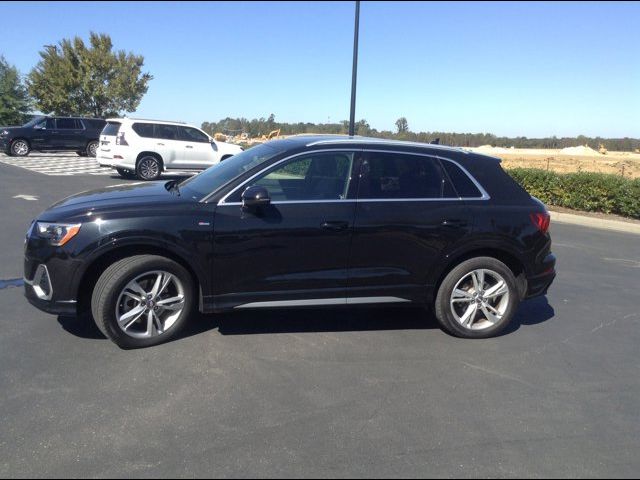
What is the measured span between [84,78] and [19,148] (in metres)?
15.3

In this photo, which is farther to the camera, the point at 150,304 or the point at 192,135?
the point at 192,135

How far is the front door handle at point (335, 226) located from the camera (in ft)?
15.0

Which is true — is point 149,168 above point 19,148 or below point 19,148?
below

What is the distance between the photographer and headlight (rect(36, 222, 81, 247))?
13.7 feet

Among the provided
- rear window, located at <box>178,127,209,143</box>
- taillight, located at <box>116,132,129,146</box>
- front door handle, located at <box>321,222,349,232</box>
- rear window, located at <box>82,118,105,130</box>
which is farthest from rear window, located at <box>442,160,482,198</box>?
rear window, located at <box>82,118,105,130</box>

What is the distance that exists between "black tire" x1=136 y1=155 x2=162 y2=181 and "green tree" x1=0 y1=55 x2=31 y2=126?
27627 millimetres

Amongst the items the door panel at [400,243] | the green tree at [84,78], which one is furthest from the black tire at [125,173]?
the green tree at [84,78]

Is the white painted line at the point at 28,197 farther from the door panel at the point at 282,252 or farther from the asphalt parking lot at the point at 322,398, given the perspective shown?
the door panel at the point at 282,252

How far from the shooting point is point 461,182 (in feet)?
16.3

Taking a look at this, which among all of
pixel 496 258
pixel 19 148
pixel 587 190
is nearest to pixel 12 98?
pixel 19 148

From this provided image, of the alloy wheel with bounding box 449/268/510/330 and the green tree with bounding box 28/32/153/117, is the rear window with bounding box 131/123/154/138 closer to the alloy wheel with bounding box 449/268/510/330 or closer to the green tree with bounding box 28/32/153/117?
the alloy wheel with bounding box 449/268/510/330

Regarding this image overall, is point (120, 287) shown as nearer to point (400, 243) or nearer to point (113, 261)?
point (113, 261)

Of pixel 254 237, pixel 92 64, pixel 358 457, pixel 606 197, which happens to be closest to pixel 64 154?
pixel 92 64

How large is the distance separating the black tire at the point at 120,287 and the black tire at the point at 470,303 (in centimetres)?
221
